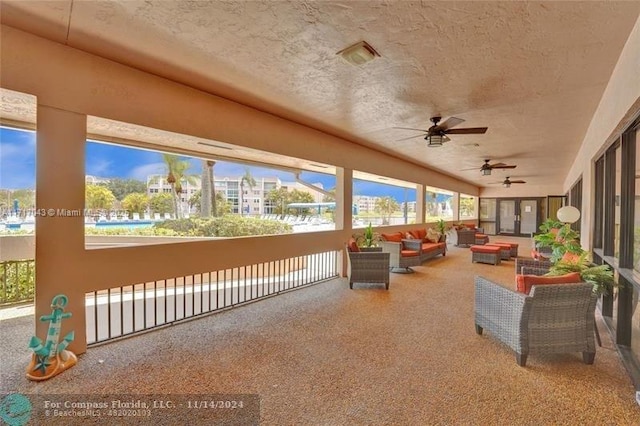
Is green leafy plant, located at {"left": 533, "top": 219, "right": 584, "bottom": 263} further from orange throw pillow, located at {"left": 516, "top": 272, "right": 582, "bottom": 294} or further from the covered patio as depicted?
orange throw pillow, located at {"left": 516, "top": 272, "right": 582, "bottom": 294}

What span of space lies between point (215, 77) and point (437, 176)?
9.29 metres

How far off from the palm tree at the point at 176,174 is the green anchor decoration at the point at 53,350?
298cm

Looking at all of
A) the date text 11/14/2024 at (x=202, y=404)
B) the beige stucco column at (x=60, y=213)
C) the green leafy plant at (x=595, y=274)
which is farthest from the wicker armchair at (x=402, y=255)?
the beige stucco column at (x=60, y=213)

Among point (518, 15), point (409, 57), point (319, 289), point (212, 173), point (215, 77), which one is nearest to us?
point (518, 15)

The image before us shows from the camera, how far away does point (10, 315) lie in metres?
3.90

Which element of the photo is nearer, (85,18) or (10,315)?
(85,18)

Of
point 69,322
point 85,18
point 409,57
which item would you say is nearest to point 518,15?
point 409,57

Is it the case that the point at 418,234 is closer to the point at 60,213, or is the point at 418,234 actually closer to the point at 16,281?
the point at 60,213

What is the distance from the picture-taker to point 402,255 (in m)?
6.85

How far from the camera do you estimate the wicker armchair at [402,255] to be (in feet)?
22.3

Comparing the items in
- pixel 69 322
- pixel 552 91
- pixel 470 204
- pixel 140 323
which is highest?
pixel 552 91

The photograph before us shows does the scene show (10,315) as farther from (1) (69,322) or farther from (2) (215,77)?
(2) (215,77)

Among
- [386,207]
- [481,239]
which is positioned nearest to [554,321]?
[386,207]

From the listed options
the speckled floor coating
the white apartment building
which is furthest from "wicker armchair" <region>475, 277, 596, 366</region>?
the white apartment building
